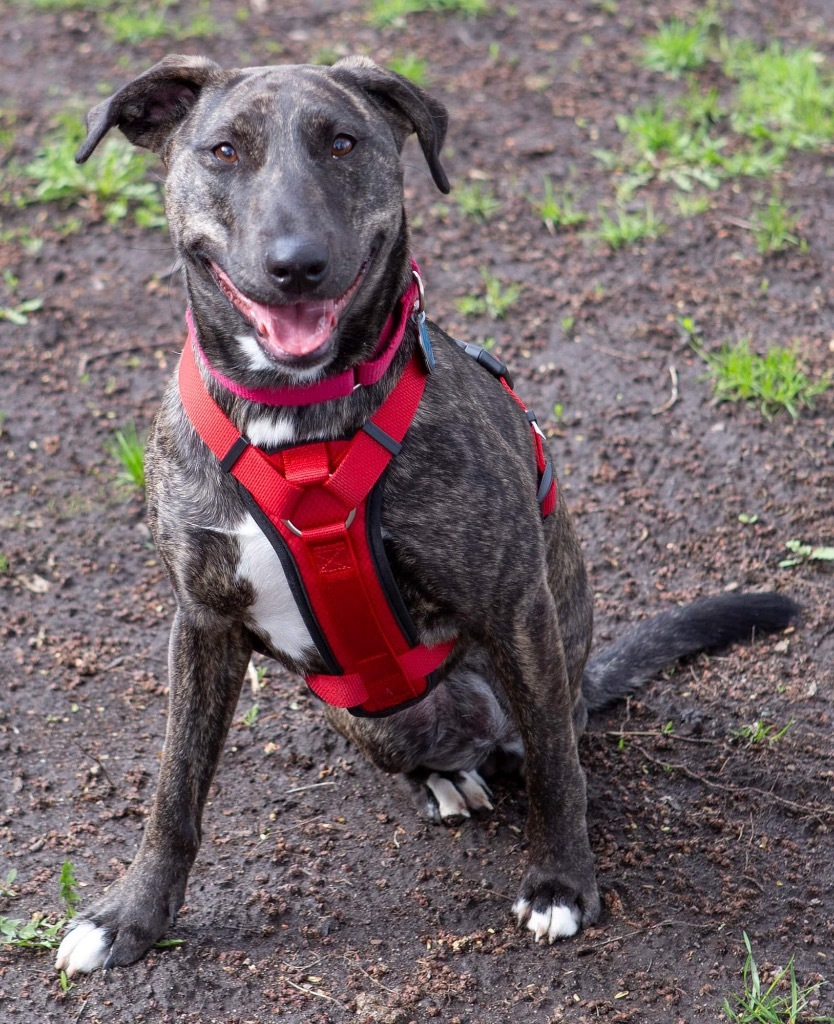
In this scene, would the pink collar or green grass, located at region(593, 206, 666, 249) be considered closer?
the pink collar

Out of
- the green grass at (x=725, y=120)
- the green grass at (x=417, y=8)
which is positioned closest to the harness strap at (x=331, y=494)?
the green grass at (x=725, y=120)

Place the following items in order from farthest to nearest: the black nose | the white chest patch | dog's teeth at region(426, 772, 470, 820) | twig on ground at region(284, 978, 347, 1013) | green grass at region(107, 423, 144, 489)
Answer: green grass at region(107, 423, 144, 489) → dog's teeth at region(426, 772, 470, 820) → twig on ground at region(284, 978, 347, 1013) → the white chest patch → the black nose

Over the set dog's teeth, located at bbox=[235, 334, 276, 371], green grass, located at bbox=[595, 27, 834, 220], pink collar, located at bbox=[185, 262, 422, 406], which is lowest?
green grass, located at bbox=[595, 27, 834, 220]

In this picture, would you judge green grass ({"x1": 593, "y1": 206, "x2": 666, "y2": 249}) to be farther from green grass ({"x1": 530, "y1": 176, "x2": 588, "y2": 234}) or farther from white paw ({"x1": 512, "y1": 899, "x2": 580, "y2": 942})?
white paw ({"x1": 512, "y1": 899, "x2": 580, "y2": 942})

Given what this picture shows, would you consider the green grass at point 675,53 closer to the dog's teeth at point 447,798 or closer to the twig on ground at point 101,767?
the dog's teeth at point 447,798

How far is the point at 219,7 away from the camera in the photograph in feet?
24.8

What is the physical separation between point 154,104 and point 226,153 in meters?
0.36

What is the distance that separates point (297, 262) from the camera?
8.28ft

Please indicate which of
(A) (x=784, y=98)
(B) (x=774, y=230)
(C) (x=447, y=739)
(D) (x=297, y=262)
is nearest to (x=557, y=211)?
(B) (x=774, y=230)

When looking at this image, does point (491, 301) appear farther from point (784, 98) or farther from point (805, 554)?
point (784, 98)

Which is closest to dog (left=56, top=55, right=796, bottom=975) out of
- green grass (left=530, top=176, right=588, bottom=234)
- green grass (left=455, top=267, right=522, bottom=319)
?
green grass (left=455, top=267, right=522, bottom=319)

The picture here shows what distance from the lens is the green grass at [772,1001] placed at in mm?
2842

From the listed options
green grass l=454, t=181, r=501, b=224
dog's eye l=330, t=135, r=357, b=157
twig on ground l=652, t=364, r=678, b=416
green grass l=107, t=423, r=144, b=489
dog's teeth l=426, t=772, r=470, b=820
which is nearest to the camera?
dog's eye l=330, t=135, r=357, b=157

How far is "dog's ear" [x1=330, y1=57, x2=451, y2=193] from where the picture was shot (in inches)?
114
